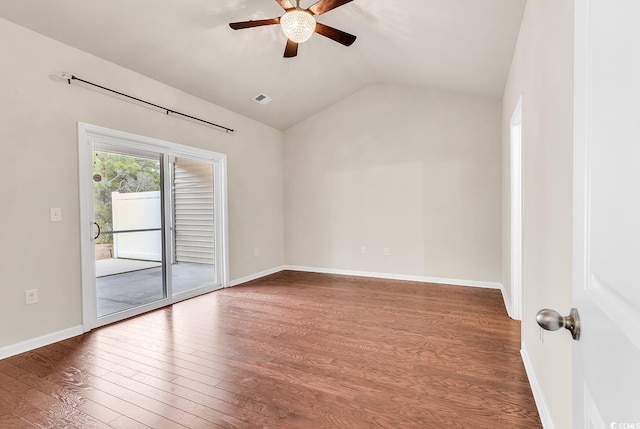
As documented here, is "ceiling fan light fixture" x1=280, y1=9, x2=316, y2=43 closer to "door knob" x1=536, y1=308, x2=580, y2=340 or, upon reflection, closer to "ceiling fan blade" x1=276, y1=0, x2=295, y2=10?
"ceiling fan blade" x1=276, y1=0, x2=295, y2=10

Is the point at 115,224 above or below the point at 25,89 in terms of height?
below

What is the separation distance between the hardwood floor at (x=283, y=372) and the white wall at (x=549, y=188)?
381mm

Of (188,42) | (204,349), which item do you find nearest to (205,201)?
(188,42)

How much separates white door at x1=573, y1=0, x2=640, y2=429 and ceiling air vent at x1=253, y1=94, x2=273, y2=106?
14.5 feet

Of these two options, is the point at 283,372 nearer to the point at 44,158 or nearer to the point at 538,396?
the point at 538,396

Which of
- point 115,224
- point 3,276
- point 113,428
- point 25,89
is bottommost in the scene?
point 113,428

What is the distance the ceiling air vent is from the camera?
15.4 feet

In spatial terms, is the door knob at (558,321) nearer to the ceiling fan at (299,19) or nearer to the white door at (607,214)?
the white door at (607,214)

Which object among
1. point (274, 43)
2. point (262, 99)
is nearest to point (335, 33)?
point (274, 43)

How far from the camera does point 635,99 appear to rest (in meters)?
0.46

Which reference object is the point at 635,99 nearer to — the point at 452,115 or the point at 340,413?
the point at 340,413

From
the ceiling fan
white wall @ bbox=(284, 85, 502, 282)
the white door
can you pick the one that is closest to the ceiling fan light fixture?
the ceiling fan

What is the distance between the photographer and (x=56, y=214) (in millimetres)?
2955

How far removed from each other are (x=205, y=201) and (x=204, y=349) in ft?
7.99
